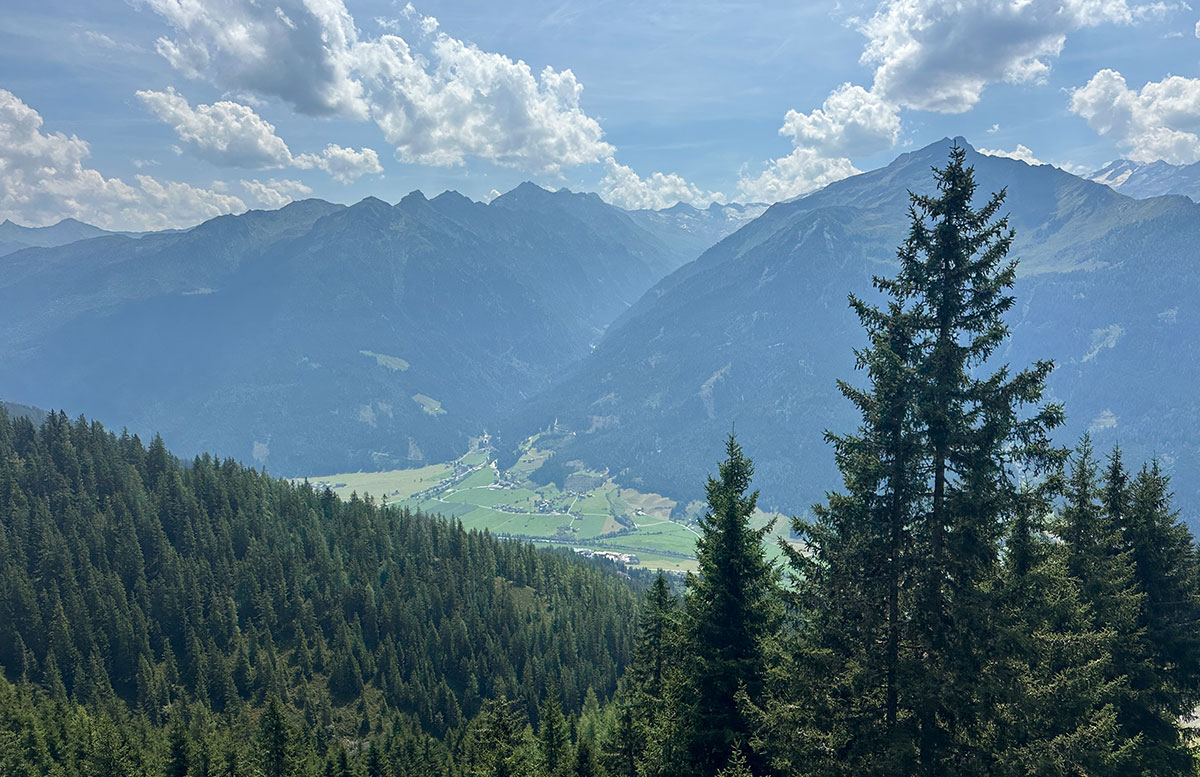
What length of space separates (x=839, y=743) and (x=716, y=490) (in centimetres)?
1051

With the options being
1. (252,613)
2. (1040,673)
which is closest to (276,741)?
(1040,673)

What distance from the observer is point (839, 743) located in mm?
21031

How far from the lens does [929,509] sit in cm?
2322

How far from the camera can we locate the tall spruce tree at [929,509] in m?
21.0

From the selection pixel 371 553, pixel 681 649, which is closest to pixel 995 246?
pixel 681 649

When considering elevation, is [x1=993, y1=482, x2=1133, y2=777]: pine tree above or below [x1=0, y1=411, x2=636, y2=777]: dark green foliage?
above

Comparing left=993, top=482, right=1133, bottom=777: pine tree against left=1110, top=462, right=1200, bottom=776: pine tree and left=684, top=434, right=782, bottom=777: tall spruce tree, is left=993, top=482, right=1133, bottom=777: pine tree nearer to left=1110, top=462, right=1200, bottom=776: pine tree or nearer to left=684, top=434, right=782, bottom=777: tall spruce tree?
left=1110, top=462, right=1200, bottom=776: pine tree

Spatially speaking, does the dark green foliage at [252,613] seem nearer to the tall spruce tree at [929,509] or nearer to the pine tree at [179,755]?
the pine tree at [179,755]

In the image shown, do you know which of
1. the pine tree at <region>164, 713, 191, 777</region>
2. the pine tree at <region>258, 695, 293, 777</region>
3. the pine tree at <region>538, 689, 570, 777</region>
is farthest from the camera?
the pine tree at <region>164, 713, 191, 777</region>

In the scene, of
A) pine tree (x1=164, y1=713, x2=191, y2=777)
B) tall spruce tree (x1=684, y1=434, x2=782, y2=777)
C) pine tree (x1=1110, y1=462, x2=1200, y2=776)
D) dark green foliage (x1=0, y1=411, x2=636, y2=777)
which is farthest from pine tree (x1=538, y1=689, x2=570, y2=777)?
dark green foliage (x1=0, y1=411, x2=636, y2=777)

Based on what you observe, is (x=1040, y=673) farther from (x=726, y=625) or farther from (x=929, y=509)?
(x=726, y=625)

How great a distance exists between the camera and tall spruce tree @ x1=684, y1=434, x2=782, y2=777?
26.1 meters

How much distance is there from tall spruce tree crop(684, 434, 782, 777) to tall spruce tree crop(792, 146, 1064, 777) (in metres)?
3.87

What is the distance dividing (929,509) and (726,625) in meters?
9.33
